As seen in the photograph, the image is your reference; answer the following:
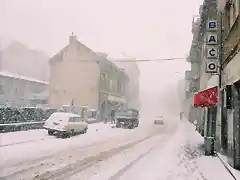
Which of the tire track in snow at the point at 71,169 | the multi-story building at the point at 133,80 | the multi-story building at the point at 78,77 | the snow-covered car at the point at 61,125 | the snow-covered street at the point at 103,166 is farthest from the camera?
the multi-story building at the point at 133,80

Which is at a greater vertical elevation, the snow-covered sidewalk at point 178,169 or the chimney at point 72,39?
the chimney at point 72,39

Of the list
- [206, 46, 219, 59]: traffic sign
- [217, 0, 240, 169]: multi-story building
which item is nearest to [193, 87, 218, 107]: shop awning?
[217, 0, 240, 169]: multi-story building

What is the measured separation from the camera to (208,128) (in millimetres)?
21562

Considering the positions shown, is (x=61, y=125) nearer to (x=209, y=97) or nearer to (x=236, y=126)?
(x=209, y=97)

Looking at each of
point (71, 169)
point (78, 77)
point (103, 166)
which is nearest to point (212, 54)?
point (103, 166)

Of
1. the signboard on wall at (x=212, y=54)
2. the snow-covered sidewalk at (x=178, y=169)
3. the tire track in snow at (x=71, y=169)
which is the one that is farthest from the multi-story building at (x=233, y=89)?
the tire track in snow at (x=71, y=169)

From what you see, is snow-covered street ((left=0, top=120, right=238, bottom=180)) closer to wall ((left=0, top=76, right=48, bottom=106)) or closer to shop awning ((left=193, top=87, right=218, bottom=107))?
shop awning ((left=193, top=87, right=218, bottom=107))

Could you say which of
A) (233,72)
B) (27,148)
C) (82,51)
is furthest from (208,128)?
(82,51)

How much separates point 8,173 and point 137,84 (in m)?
86.4

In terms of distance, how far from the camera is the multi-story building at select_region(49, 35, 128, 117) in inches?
1986

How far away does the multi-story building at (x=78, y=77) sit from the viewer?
5044 centimetres

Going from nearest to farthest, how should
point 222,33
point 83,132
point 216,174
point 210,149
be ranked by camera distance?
1. point 216,174
2. point 210,149
3. point 222,33
4. point 83,132

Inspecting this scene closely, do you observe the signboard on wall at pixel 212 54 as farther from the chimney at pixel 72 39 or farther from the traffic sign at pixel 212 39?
the chimney at pixel 72 39

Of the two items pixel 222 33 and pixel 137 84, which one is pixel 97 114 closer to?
pixel 222 33
